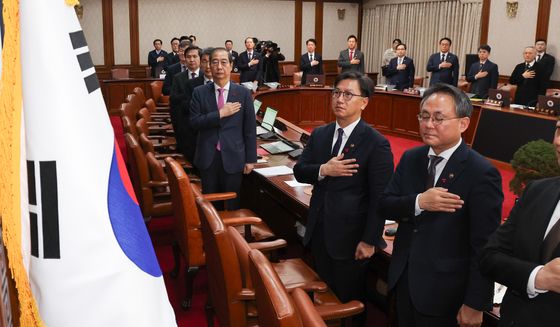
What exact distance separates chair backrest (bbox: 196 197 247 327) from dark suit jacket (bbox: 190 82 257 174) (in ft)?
4.89

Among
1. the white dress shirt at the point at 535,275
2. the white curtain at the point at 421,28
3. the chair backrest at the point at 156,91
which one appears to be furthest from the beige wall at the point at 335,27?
the white dress shirt at the point at 535,275

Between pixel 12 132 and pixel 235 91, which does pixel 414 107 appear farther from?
pixel 12 132

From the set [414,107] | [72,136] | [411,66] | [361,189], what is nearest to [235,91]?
[361,189]

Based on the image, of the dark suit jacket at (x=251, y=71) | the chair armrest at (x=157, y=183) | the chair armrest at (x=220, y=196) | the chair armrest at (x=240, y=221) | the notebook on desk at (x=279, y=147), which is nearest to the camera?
the chair armrest at (x=240, y=221)

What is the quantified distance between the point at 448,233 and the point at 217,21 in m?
11.7

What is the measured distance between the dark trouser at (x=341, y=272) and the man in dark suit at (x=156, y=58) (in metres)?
9.13

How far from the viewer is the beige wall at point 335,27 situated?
1396 cm

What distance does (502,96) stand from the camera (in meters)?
7.23

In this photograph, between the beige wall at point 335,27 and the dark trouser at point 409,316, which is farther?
the beige wall at point 335,27

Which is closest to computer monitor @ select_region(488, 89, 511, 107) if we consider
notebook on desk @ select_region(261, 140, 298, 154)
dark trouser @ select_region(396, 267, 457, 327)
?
notebook on desk @ select_region(261, 140, 298, 154)

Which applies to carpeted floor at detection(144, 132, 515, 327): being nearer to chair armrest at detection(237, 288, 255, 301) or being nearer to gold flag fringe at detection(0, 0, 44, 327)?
A: chair armrest at detection(237, 288, 255, 301)

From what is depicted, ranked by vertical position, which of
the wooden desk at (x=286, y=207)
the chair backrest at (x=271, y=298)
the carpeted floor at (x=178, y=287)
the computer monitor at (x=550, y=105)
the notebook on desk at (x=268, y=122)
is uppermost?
the computer monitor at (x=550, y=105)

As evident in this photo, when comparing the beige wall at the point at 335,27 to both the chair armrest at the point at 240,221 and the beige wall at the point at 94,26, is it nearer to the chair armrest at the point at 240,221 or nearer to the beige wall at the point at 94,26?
the beige wall at the point at 94,26

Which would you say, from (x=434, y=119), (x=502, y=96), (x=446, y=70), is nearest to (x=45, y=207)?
(x=434, y=119)
